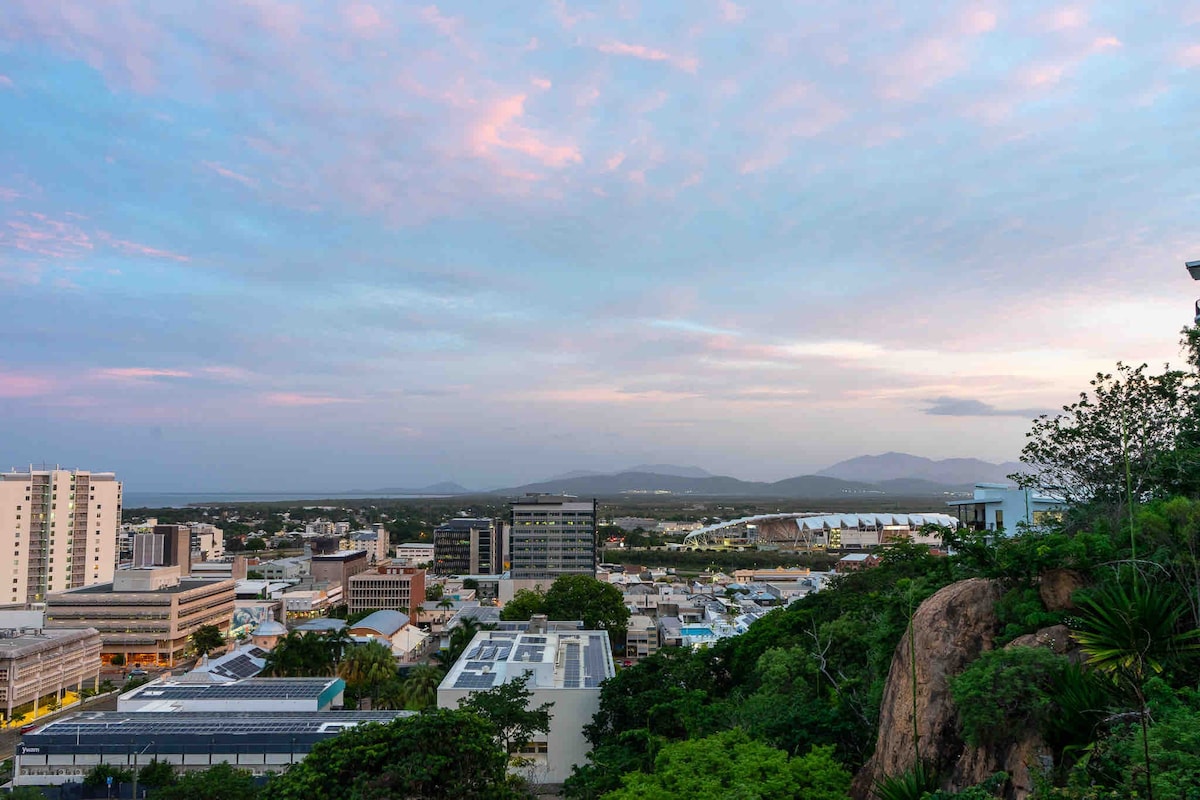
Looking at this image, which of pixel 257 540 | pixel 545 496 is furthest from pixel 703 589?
pixel 257 540

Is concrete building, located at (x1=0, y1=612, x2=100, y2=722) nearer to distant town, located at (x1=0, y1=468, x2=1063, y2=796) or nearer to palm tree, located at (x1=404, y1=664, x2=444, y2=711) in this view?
distant town, located at (x1=0, y1=468, x2=1063, y2=796)

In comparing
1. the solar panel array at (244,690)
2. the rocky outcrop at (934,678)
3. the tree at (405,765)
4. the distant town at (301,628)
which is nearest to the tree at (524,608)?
the distant town at (301,628)

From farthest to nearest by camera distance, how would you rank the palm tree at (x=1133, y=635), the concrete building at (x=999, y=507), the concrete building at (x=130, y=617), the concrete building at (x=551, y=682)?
1. the concrete building at (x=130, y=617)
2. the concrete building at (x=999, y=507)
3. the concrete building at (x=551, y=682)
4. the palm tree at (x=1133, y=635)

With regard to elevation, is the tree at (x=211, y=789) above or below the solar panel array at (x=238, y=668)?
above

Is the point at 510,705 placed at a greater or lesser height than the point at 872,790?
lesser

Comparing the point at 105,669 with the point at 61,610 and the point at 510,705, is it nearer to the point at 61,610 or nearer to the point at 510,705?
the point at 61,610

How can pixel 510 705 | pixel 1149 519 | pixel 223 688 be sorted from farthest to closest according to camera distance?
pixel 223 688 < pixel 510 705 < pixel 1149 519

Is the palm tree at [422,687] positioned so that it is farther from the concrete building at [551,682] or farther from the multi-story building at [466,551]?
the multi-story building at [466,551]
